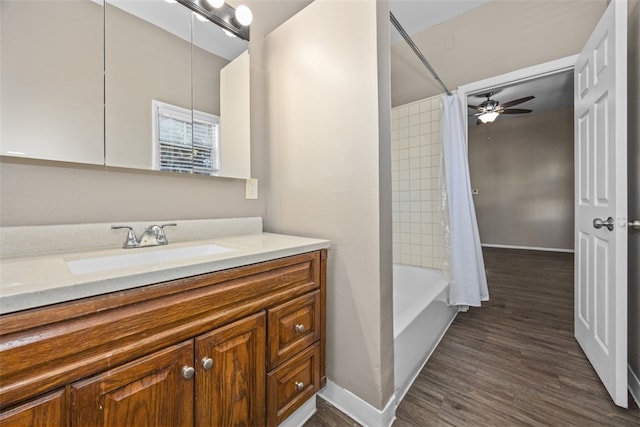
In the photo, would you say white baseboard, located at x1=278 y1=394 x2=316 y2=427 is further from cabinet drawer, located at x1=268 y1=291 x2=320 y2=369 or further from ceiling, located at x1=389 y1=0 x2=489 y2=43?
ceiling, located at x1=389 y1=0 x2=489 y2=43

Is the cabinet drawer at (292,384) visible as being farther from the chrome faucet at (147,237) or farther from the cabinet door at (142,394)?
the chrome faucet at (147,237)

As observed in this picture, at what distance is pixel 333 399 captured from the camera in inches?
51.9

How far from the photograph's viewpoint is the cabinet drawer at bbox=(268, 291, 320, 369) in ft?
3.25

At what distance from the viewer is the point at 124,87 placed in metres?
1.11

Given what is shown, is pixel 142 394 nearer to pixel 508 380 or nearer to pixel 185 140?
pixel 185 140

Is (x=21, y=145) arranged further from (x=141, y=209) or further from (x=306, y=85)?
(x=306, y=85)

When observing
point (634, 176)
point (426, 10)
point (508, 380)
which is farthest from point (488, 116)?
point (508, 380)

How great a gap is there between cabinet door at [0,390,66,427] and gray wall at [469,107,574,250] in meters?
6.62

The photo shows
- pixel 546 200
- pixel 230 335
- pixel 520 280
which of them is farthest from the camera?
pixel 546 200

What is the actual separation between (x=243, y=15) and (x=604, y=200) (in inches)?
85.9

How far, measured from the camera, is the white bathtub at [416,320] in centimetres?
138

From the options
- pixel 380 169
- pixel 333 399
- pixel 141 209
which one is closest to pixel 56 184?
pixel 141 209

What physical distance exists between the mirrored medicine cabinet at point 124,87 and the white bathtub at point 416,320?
126 centimetres

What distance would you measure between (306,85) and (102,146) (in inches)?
37.7
